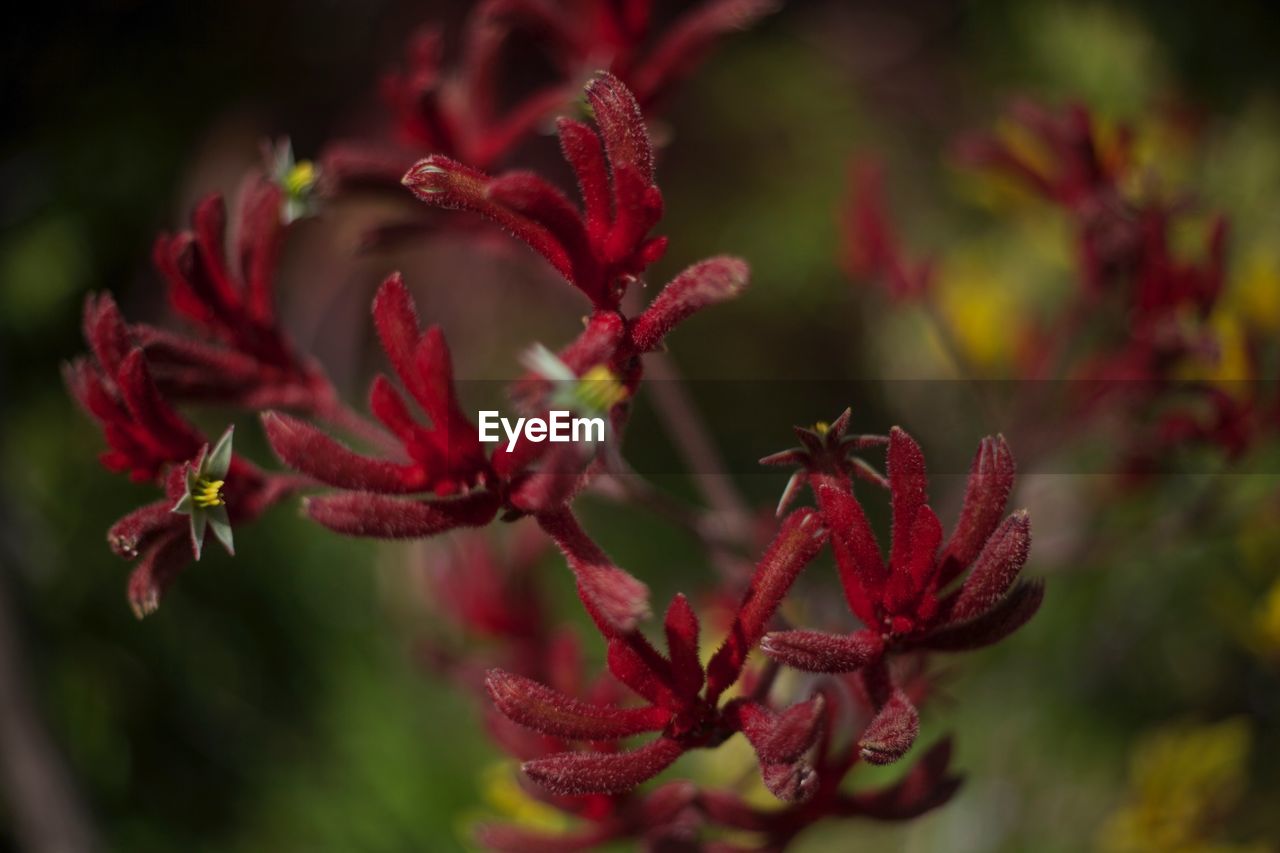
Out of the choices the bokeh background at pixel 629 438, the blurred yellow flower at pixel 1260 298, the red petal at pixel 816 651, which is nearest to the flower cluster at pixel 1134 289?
the bokeh background at pixel 629 438

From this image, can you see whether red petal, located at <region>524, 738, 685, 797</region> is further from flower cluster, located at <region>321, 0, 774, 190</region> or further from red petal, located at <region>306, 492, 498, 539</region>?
flower cluster, located at <region>321, 0, 774, 190</region>

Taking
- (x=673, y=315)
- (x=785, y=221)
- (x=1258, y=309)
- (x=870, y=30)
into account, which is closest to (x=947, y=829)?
(x=1258, y=309)

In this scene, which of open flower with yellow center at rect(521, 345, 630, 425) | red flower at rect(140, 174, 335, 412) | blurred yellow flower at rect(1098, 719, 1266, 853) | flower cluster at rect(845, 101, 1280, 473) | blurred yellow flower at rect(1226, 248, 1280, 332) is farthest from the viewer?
blurred yellow flower at rect(1226, 248, 1280, 332)

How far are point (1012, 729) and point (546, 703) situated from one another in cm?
133

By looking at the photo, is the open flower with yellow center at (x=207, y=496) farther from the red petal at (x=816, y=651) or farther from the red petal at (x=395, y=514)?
the red petal at (x=816, y=651)

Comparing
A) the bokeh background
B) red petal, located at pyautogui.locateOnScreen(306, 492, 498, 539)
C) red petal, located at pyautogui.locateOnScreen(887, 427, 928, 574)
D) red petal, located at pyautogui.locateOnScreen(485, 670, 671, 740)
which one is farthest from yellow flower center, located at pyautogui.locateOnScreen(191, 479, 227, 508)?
red petal, located at pyautogui.locateOnScreen(887, 427, 928, 574)

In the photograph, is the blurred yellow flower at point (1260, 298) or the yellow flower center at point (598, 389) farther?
the blurred yellow flower at point (1260, 298)

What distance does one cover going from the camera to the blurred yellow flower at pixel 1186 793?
142cm

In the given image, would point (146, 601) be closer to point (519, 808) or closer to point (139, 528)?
point (139, 528)

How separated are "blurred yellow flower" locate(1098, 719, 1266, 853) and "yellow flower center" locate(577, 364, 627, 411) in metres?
1.07

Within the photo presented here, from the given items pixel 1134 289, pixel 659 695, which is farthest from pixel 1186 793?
pixel 659 695

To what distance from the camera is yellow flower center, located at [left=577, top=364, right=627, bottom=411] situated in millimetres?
708

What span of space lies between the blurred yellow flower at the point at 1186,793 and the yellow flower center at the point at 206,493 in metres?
1.20

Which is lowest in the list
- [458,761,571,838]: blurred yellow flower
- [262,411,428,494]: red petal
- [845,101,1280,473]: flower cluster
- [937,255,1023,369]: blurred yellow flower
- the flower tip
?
[458,761,571,838]: blurred yellow flower
